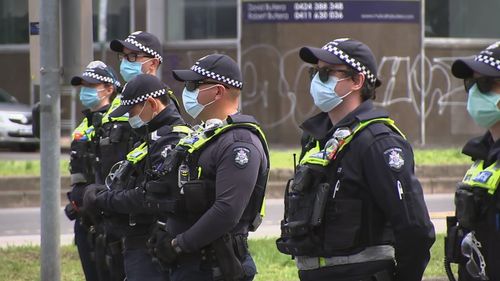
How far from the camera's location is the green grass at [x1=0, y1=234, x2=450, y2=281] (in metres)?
8.62

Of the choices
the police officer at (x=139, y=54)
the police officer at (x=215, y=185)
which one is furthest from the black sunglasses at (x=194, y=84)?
the police officer at (x=139, y=54)

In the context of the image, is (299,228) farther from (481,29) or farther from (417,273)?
(481,29)

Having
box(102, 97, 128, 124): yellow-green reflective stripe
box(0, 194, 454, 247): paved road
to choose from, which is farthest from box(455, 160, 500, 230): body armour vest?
box(0, 194, 454, 247): paved road

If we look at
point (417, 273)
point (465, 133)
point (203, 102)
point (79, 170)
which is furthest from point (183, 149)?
point (465, 133)

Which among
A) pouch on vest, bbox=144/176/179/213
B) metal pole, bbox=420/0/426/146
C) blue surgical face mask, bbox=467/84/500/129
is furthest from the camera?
metal pole, bbox=420/0/426/146

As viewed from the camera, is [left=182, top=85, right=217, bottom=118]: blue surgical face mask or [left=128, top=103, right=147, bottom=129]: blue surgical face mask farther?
[left=128, top=103, right=147, bottom=129]: blue surgical face mask

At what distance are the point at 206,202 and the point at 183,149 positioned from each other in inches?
Result: 13.2

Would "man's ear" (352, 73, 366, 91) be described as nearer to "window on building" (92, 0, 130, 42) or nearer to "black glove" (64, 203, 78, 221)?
"black glove" (64, 203, 78, 221)

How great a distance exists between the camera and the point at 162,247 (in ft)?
16.9

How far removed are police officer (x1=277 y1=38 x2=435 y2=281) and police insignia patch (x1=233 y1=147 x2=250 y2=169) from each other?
0.36m

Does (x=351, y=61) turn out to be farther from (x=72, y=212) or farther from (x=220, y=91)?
(x=72, y=212)

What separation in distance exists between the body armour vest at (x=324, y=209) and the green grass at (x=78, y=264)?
3916 millimetres

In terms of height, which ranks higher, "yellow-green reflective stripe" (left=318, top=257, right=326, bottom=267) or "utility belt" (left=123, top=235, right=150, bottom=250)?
"yellow-green reflective stripe" (left=318, top=257, right=326, bottom=267)

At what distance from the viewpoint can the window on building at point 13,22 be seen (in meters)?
24.8
